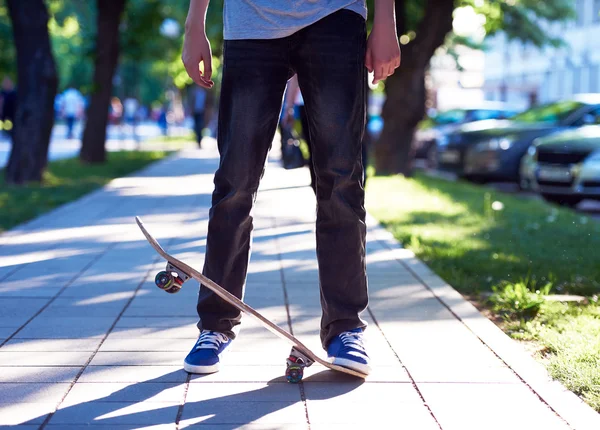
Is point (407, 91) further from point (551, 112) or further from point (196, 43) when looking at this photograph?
point (196, 43)

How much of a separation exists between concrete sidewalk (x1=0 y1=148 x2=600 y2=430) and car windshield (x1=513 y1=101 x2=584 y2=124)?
30.9 ft

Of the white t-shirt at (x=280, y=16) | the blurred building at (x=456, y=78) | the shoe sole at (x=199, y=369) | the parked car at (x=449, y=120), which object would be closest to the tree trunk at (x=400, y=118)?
A: the parked car at (x=449, y=120)

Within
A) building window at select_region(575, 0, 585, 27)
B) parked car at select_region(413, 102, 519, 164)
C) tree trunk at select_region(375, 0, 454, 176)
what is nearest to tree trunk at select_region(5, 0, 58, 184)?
tree trunk at select_region(375, 0, 454, 176)

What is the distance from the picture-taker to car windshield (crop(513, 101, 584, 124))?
16.3 m

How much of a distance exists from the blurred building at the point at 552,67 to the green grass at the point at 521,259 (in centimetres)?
2392

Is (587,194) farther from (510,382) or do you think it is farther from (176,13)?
(176,13)

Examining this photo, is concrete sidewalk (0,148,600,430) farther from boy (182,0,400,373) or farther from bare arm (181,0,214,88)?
bare arm (181,0,214,88)

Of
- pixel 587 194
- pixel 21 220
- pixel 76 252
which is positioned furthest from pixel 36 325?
pixel 587 194

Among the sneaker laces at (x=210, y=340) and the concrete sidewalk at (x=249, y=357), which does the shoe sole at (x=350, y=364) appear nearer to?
the concrete sidewalk at (x=249, y=357)

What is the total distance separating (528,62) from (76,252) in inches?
2108

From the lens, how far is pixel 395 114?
17.5 metres

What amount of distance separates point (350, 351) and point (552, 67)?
5199 centimetres

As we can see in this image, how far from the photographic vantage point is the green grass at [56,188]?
10154mm

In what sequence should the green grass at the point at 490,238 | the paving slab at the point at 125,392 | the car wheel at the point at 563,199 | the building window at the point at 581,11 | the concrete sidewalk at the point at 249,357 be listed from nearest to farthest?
the concrete sidewalk at the point at 249,357, the paving slab at the point at 125,392, the green grass at the point at 490,238, the car wheel at the point at 563,199, the building window at the point at 581,11
